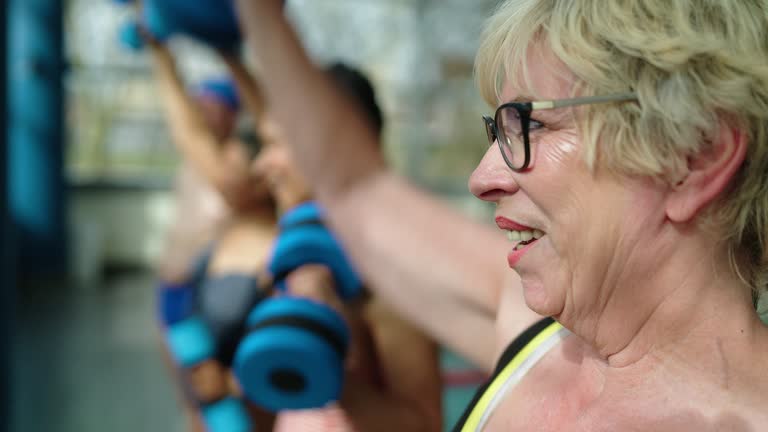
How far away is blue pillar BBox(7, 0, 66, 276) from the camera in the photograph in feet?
15.3

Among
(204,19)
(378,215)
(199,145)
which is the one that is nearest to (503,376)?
(378,215)

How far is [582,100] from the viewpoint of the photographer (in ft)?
1.97

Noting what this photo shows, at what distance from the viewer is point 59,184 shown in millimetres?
5051

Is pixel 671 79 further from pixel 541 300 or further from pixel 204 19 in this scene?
pixel 204 19

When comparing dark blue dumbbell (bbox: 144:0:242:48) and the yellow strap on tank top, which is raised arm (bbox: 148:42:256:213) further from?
the yellow strap on tank top

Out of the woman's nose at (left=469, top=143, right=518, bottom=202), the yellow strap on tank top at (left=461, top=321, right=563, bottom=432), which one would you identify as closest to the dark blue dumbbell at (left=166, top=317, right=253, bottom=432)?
the yellow strap on tank top at (left=461, top=321, right=563, bottom=432)

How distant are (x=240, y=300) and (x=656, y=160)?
57.9 inches

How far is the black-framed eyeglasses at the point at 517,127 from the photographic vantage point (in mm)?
615

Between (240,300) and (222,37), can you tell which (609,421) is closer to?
(240,300)

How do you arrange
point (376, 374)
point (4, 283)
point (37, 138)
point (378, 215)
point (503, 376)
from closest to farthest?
point (503, 376) → point (378, 215) → point (376, 374) → point (4, 283) → point (37, 138)

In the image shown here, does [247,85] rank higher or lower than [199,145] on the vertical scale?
higher

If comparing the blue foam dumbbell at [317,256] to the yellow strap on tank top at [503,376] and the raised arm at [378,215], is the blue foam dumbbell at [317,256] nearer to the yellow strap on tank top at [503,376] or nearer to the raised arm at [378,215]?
the raised arm at [378,215]

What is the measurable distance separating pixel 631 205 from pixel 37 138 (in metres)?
4.88

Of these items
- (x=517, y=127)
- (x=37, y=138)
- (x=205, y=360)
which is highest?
(x=517, y=127)
